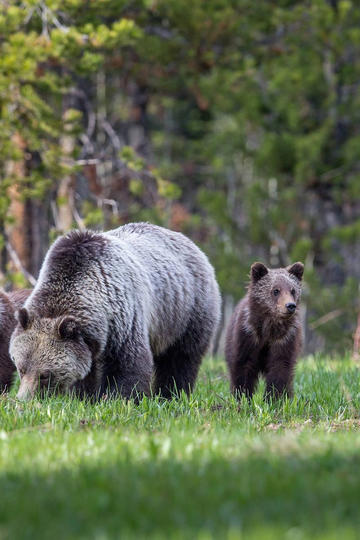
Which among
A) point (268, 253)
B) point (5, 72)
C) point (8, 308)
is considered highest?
point (5, 72)

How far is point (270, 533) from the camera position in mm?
3422

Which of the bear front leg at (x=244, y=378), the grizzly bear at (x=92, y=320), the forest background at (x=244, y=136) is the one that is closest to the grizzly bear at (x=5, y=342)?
the grizzly bear at (x=92, y=320)

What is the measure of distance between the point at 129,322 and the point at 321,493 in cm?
418

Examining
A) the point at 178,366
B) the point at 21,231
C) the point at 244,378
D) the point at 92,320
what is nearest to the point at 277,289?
the point at 244,378

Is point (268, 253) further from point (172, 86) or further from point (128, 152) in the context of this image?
point (128, 152)

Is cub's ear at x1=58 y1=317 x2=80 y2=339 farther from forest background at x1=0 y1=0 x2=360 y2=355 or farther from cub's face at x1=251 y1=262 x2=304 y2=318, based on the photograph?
forest background at x1=0 y1=0 x2=360 y2=355

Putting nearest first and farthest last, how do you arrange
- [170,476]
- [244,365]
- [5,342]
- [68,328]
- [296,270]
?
[170,476]
[68,328]
[244,365]
[5,342]
[296,270]

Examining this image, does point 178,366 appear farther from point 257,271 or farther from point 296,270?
point 296,270

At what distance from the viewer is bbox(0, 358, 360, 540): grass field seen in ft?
11.9

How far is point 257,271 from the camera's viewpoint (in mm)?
9180

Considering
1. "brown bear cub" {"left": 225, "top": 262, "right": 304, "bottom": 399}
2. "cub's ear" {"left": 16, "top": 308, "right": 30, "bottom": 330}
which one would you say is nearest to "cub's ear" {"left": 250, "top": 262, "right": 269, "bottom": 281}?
"brown bear cub" {"left": 225, "top": 262, "right": 304, "bottom": 399}

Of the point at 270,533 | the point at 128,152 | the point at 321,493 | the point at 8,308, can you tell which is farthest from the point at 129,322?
the point at 128,152

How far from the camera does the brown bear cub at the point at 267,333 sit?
8.80 meters

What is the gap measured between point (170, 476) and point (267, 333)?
4.67 meters
